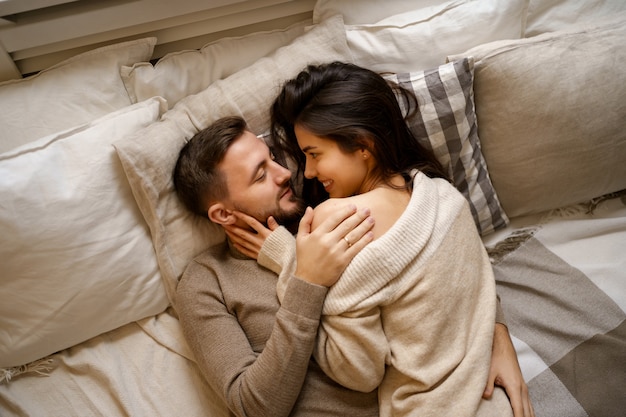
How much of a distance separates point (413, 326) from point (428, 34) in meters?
0.94

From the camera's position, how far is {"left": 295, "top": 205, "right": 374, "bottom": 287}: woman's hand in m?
0.99

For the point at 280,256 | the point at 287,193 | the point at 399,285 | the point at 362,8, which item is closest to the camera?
the point at 399,285

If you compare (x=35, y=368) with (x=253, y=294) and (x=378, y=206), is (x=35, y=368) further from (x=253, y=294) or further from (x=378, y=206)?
(x=378, y=206)

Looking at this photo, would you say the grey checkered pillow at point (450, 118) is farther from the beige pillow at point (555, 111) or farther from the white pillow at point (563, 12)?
the white pillow at point (563, 12)

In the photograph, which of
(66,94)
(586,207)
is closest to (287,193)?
(66,94)

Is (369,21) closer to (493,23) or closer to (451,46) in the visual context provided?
(451,46)

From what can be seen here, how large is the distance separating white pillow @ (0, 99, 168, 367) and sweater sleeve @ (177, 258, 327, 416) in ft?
1.01

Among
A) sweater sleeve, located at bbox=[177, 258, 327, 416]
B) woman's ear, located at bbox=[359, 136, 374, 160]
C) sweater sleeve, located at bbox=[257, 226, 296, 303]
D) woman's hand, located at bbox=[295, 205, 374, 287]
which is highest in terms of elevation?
woman's ear, located at bbox=[359, 136, 374, 160]

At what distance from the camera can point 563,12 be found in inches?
57.1

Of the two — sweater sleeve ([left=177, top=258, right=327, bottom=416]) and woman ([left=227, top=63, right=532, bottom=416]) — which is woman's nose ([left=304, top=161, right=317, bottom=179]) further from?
sweater sleeve ([left=177, top=258, right=327, bottom=416])

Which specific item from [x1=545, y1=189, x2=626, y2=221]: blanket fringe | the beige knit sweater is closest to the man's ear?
the beige knit sweater

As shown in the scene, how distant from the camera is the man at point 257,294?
3.22ft

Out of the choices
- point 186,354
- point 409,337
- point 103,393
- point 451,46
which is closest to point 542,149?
point 451,46

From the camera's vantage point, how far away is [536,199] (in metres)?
1.38
